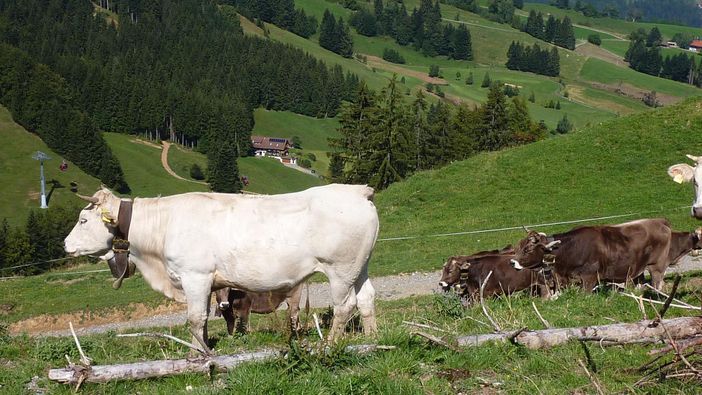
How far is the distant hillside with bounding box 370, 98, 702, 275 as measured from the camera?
83.5ft

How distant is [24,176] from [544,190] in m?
124

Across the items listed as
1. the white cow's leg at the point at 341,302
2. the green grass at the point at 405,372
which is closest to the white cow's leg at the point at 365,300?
the white cow's leg at the point at 341,302

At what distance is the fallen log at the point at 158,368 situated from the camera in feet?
23.1

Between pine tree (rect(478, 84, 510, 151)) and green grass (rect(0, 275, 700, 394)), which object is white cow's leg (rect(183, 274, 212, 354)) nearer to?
green grass (rect(0, 275, 700, 394))

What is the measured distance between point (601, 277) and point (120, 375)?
9.01 metres

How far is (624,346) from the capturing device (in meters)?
7.69

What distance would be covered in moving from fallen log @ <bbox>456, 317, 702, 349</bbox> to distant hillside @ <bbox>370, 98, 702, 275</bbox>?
15.5 m

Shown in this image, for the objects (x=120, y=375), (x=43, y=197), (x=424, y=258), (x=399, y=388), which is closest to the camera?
(x=399, y=388)

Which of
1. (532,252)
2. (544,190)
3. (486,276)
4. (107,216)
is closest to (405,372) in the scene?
(107,216)

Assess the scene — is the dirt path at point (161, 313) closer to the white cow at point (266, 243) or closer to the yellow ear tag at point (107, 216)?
the yellow ear tag at point (107, 216)

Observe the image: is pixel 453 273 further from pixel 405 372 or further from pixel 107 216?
pixel 405 372

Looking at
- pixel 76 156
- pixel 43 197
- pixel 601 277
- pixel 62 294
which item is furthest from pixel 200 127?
pixel 601 277

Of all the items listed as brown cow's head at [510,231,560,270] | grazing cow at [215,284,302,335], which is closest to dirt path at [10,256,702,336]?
grazing cow at [215,284,302,335]

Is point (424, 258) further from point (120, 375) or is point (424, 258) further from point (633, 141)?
point (120, 375)
